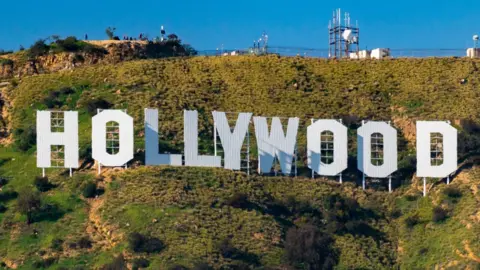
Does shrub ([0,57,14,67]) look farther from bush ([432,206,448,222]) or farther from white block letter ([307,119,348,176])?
bush ([432,206,448,222])

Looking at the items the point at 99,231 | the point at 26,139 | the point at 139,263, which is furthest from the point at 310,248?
the point at 26,139

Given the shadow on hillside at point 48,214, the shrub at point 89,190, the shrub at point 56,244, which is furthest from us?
the shrub at point 89,190

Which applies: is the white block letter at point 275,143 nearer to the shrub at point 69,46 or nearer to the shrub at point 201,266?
the shrub at point 201,266

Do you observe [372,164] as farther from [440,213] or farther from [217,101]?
[217,101]

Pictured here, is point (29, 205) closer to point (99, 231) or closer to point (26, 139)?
point (99, 231)

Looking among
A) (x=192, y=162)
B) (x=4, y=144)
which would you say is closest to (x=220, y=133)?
(x=192, y=162)

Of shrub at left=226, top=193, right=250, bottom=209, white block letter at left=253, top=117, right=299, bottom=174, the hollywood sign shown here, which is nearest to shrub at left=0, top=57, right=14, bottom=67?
the hollywood sign

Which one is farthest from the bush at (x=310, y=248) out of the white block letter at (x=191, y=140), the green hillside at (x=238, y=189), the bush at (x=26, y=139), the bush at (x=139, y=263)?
the bush at (x=26, y=139)
